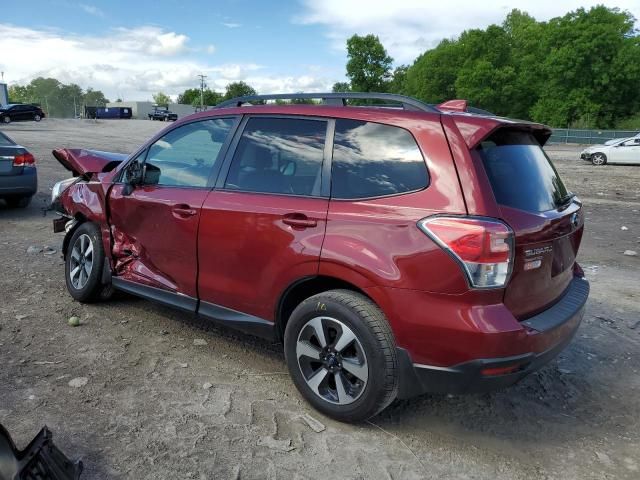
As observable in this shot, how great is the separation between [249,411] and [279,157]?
5.23ft

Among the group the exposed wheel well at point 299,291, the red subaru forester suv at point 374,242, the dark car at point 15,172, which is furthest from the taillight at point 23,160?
the exposed wheel well at point 299,291

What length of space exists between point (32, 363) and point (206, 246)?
1482 mm

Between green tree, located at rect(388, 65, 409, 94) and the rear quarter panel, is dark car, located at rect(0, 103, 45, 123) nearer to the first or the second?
the rear quarter panel

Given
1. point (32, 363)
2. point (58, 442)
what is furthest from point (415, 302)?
point (32, 363)

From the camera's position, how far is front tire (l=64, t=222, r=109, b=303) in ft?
15.8

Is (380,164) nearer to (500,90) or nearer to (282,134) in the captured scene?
(282,134)

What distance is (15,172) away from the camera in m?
9.12

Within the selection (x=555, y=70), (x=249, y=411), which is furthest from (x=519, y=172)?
(x=555, y=70)

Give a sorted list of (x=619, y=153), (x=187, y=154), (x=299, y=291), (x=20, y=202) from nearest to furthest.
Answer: (x=299, y=291), (x=187, y=154), (x=20, y=202), (x=619, y=153)

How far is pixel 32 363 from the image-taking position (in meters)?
3.87

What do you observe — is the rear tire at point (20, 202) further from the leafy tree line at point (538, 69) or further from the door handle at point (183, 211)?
the leafy tree line at point (538, 69)

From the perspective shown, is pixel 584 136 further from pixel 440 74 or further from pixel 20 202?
pixel 20 202

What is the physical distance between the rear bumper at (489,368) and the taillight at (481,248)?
32cm

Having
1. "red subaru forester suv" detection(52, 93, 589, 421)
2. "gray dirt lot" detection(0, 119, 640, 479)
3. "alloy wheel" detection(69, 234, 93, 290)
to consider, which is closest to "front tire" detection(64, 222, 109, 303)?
"alloy wheel" detection(69, 234, 93, 290)
